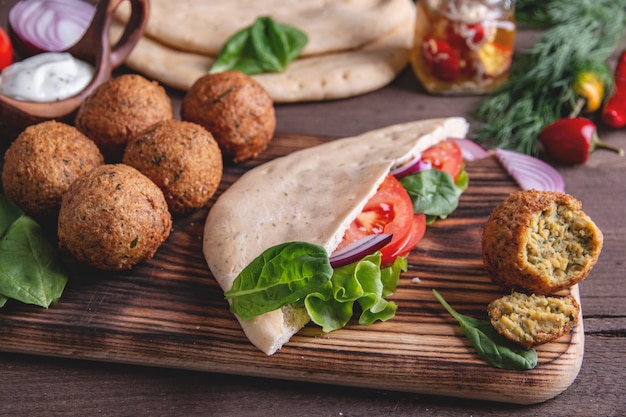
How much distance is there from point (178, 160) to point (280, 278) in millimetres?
1120

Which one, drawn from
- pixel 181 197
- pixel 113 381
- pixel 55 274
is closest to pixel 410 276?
pixel 181 197

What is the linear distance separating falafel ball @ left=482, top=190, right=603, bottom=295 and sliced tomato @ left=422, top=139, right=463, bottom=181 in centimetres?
88

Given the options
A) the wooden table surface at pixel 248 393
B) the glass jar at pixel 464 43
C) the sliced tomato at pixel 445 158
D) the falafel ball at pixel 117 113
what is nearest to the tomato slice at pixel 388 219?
the sliced tomato at pixel 445 158

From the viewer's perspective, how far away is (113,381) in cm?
348

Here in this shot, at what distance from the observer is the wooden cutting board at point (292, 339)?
3.35 metres

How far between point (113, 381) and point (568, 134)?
3.55m

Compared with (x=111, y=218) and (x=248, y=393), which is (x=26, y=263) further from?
(x=248, y=393)

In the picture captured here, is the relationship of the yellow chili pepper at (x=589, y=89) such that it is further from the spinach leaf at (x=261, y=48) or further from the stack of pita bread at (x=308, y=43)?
the spinach leaf at (x=261, y=48)

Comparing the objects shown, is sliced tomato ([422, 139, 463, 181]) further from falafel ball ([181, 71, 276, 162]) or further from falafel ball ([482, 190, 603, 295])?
falafel ball ([181, 71, 276, 162])

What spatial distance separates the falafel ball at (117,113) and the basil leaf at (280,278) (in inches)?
57.9

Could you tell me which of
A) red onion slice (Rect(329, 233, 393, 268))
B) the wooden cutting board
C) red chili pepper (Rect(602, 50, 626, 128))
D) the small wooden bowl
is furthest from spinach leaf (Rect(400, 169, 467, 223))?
the small wooden bowl

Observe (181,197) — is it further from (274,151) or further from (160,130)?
(274,151)

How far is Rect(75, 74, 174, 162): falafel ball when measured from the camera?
4.34 meters

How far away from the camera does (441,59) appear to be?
5.60 meters
